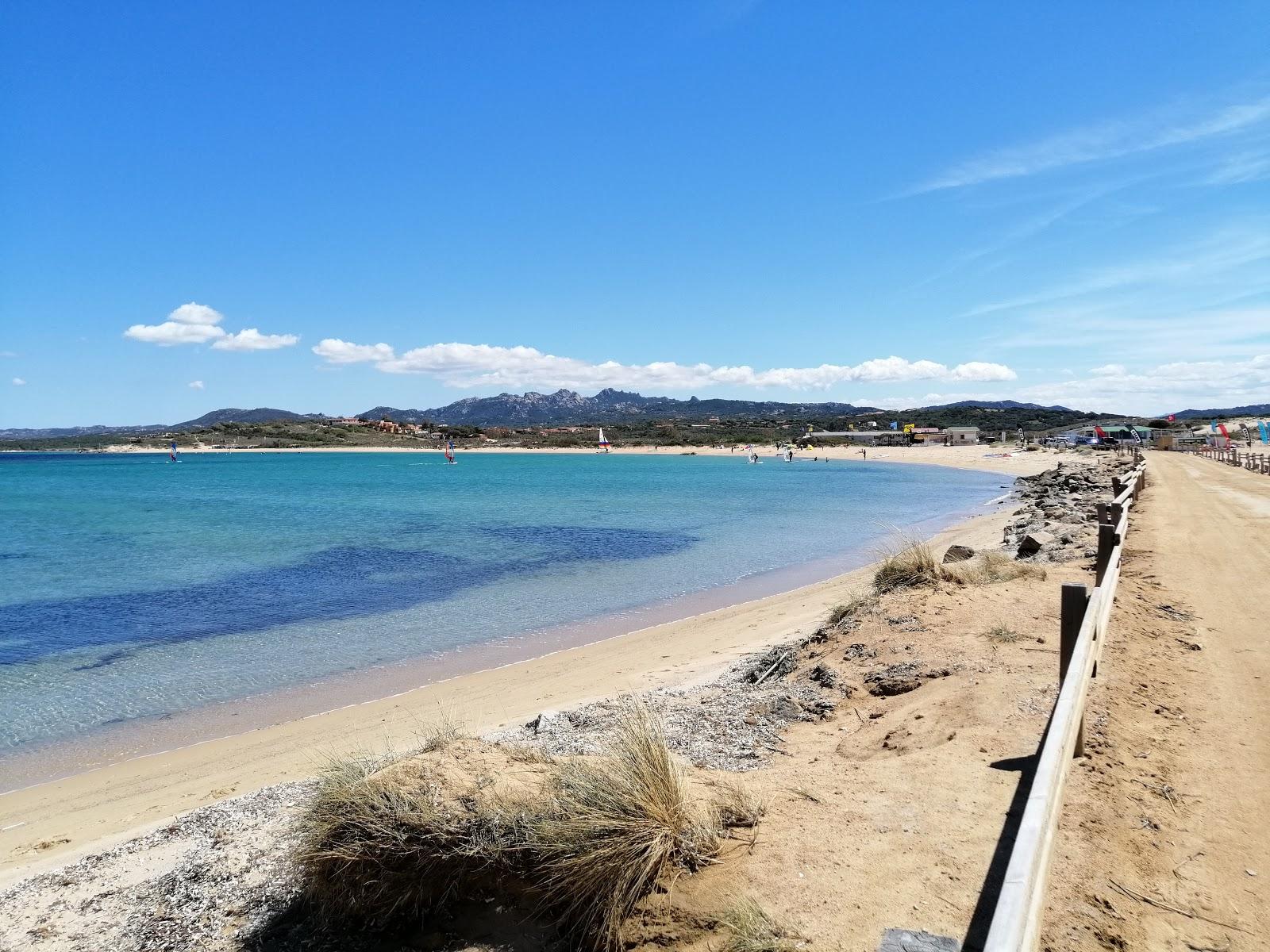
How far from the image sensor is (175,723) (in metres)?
10.1

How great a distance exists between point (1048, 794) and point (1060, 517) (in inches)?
918

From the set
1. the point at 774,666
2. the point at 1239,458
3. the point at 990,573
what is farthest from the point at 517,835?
the point at 1239,458

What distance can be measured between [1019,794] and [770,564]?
56.7 feet

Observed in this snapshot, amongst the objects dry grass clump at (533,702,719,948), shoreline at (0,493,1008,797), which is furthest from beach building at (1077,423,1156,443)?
dry grass clump at (533,702,719,948)

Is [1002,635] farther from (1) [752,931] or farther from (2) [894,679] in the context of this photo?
(1) [752,931]

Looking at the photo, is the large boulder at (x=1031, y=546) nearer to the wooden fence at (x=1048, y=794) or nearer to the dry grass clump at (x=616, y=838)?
the wooden fence at (x=1048, y=794)

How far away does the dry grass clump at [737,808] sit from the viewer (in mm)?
4504

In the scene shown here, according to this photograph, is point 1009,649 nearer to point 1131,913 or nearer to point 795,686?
point 795,686

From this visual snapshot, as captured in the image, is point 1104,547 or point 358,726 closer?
point 1104,547

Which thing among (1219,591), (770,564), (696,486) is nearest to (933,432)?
(696,486)

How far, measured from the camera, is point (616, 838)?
4059 millimetres

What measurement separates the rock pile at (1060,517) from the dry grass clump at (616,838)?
38.9 feet

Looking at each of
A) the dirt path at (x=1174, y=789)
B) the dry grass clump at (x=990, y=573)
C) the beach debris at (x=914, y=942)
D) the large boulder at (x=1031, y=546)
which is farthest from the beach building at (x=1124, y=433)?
the beach debris at (x=914, y=942)

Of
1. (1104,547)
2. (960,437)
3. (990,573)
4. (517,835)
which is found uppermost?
(960,437)
